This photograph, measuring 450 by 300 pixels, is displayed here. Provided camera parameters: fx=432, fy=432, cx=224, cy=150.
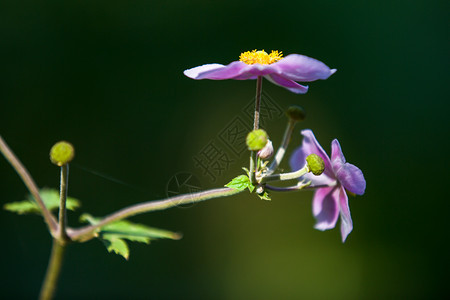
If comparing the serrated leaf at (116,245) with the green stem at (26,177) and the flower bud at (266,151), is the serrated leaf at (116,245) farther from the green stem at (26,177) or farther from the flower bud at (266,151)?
the flower bud at (266,151)

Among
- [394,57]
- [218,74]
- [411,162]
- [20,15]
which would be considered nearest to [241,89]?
[394,57]

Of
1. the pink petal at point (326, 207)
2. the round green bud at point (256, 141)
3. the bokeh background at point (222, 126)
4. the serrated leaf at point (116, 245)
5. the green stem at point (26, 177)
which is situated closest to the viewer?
the round green bud at point (256, 141)

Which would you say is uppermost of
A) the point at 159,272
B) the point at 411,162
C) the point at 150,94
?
the point at 150,94

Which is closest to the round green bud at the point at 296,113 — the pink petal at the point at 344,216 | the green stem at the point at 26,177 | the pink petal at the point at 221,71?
the pink petal at the point at 221,71

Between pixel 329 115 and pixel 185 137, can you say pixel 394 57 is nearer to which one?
pixel 329 115

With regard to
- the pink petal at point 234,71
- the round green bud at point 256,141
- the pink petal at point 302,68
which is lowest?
the round green bud at point 256,141

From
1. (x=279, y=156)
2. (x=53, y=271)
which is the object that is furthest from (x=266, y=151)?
(x=53, y=271)
